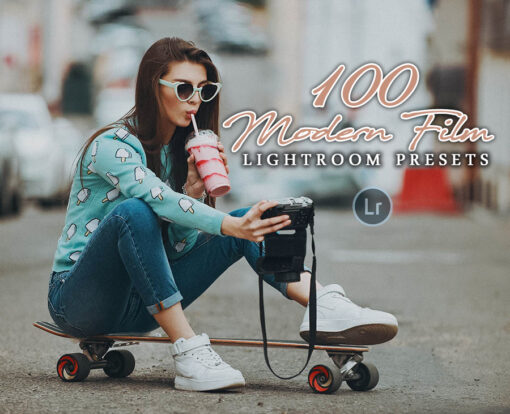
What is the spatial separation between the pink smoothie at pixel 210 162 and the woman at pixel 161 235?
40 millimetres

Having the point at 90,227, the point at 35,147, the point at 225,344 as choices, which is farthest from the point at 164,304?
the point at 35,147

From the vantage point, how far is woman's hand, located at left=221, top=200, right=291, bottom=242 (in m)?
3.32

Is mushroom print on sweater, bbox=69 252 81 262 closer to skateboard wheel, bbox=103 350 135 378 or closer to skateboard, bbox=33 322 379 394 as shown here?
skateboard, bbox=33 322 379 394

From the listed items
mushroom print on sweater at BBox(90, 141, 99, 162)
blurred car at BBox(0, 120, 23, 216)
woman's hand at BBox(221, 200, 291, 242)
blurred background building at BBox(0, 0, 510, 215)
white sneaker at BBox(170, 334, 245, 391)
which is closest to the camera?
woman's hand at BBox(221, 200, 291, 242)

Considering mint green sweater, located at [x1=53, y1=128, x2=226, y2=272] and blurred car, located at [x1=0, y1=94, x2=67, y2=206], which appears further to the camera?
blurred car, located at [x1=0, y1=94, x2=67, y2=206]

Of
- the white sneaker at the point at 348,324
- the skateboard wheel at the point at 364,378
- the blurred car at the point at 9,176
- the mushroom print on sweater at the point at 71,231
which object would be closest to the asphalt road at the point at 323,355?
the skateboard wheel at the point at 364,378

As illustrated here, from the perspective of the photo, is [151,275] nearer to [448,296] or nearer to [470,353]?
[470,353]

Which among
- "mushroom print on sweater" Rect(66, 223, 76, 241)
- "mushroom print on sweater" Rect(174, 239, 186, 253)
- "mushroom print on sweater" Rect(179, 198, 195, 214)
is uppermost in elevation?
"mushroom print on sweater" Rect(179, 198, 195, 214)

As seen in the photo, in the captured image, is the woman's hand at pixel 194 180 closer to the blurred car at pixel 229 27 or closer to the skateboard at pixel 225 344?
the skateboard at pixel 225 344

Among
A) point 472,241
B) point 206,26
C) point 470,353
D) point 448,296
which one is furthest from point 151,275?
point 206,26

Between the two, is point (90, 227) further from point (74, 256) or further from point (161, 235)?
point (161, 235)

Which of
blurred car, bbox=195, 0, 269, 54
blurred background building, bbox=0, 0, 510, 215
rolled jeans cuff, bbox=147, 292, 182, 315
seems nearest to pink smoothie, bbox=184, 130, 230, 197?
rolled jeans cuff, bbox=147, 292, 182, 315

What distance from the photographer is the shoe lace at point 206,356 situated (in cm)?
357

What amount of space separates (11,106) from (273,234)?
481 inches
